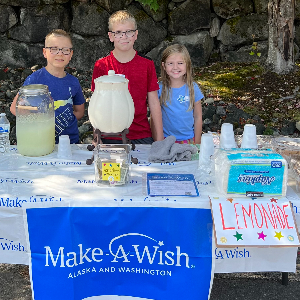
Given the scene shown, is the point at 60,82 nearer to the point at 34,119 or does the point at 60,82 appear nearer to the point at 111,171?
the point at 34,119

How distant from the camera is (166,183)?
87.6 inches

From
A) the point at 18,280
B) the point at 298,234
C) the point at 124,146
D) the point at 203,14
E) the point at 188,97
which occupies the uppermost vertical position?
the point at 203,14

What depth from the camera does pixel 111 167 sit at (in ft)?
7.20

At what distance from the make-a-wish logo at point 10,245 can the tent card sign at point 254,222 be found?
3.15 ft

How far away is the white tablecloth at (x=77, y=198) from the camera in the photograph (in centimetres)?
208

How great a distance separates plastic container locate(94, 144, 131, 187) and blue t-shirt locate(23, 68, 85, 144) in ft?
3.29

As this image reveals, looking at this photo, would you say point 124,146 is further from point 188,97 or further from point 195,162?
point 188,97

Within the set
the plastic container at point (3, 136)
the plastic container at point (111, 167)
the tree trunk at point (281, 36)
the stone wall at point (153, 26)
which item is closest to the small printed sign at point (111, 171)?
the plastic container at point (111, 167)

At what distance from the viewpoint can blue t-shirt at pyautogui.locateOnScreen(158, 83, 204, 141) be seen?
337 centimetres

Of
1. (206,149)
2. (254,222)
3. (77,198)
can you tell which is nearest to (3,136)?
(77,198)

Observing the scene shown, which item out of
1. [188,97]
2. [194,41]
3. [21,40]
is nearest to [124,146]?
[188,97]

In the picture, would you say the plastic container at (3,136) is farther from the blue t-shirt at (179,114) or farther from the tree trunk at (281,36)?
the tree trunk at (281,36)

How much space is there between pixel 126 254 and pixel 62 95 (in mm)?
1441

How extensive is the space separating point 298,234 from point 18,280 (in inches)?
71.4
